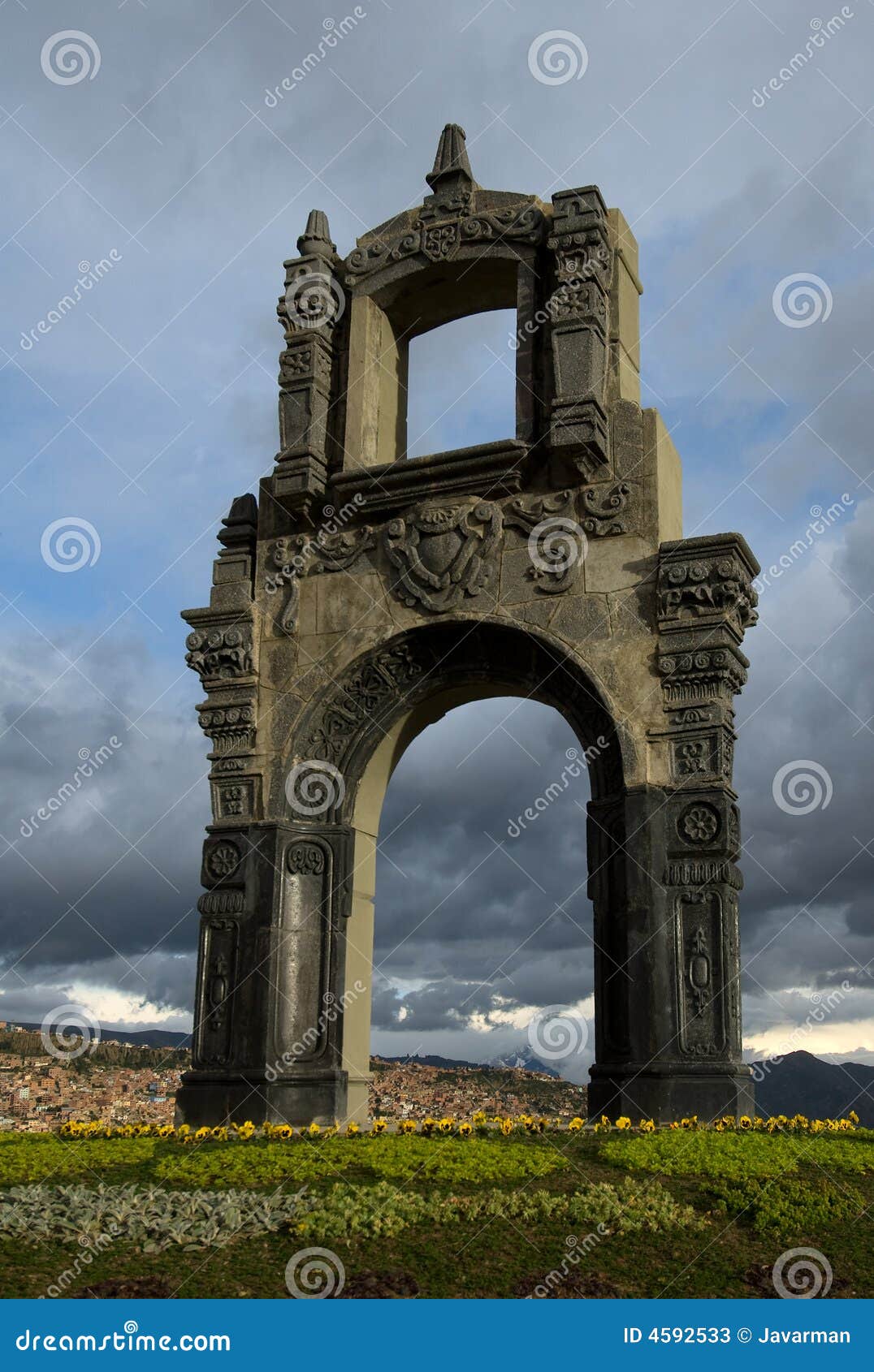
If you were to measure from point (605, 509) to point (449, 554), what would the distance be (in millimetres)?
1626

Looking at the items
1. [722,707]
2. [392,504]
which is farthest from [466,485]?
[722,707]

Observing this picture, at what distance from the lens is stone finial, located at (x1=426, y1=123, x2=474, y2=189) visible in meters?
15.0

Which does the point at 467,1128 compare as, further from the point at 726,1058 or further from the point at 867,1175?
the point at 867,1175

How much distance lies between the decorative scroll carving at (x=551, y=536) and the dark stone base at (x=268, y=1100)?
17.2 feet

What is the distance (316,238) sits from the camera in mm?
15438

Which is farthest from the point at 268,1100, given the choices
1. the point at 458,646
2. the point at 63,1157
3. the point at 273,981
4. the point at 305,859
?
the point at 458,646

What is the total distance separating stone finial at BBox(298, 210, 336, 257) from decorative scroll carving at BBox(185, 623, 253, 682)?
4.48 m

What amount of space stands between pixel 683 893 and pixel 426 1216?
16.1 feet

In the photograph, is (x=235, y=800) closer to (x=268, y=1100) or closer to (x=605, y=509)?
(x=268, y=1100)

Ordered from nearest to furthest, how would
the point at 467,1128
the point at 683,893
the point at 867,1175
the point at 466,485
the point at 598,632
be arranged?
the point at 867,1175 → the point at 467,1128 → the point at 683,893 → the point at 598,632 → the point at 466,485

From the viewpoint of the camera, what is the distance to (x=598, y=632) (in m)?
12.8

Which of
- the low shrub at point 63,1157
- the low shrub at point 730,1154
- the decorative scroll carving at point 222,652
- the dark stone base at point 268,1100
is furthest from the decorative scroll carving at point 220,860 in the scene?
the low shrub at point 730,1154

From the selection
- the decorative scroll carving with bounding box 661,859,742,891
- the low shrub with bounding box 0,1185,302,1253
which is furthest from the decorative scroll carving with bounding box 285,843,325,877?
the low shrub with bounding box 0,1185,302,1253

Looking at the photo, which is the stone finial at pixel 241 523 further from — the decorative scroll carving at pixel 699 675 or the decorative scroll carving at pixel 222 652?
the decorative scroll carving at pixel 699 675
